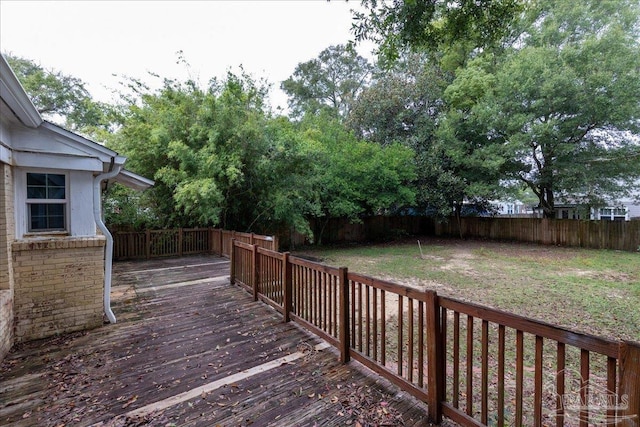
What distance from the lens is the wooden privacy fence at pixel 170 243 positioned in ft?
29.6

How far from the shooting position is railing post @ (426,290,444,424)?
2.15 metres

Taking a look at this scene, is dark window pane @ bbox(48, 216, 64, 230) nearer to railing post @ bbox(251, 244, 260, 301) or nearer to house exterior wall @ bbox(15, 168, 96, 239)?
house exterior wall @ bbox(15, 168, 96, 239)

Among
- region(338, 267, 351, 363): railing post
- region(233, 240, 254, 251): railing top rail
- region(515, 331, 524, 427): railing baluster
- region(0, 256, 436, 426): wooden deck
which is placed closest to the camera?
region(515, 331, 524, 427): railing baluster

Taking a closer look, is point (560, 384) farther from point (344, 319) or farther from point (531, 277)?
point (531, 277)

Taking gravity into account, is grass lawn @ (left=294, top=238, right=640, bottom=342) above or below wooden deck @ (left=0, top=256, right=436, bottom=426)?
below

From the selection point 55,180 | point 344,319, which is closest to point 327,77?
point 55,180

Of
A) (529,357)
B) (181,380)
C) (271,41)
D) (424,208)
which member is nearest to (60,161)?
(181,380)

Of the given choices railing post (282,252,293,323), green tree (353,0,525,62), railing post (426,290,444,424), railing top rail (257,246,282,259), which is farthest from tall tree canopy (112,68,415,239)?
railing post (426,290,444,424)

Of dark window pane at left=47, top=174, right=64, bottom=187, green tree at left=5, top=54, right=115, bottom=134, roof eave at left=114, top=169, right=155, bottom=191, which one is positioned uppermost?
green tree at left=5, top=54, right=115, bottom=134

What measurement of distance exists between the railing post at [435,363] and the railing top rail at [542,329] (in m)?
0.09

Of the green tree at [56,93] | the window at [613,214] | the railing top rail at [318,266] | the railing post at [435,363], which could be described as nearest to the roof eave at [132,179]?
the railing top rail at [318,266]

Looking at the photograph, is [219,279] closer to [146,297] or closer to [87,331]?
[146,297]

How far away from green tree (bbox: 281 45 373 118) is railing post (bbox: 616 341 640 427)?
22381 mm

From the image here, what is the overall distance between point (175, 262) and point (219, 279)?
9.30ft
